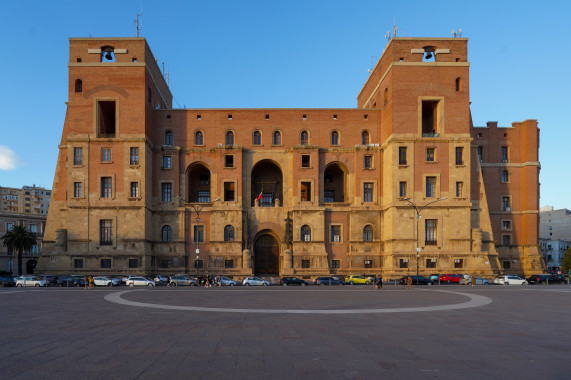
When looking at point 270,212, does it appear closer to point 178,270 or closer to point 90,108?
point 178,270

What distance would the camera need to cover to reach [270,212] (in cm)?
5716

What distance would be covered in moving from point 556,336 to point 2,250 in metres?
97.5

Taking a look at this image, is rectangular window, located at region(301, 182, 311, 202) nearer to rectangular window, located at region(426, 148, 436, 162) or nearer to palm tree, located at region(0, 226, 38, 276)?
rectangular window, located at region(426, 148, 436, 162)

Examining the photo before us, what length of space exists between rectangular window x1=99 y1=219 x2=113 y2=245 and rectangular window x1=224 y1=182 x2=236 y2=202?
48.9ft

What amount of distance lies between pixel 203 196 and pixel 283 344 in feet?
164

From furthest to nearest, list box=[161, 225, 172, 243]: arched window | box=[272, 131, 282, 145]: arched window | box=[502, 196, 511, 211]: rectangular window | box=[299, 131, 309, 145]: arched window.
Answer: box=[502, 196, 511, 211]: rectangular window < box=[299, 131, 309, 145]: arched window < box=[272, 131, 282, 145]: arched window < box=[161, 225, 172, 243]: arched window

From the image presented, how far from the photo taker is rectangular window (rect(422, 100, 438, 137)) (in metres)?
56.2

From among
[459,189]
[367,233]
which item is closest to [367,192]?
[367,233]

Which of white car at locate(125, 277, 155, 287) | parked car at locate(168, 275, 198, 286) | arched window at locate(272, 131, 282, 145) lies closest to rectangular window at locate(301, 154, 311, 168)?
arched window at locate(272, 131, 282, 145)

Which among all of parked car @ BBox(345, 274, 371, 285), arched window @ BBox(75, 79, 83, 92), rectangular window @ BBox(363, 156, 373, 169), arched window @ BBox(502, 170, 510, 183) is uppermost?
arched window @ BBox(75, 79, 83, 92)

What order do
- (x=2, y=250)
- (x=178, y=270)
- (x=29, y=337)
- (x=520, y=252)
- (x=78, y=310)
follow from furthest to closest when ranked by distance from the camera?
1. (x=2, y=250)
2. (x=520, y=252)
3. (x=178, y=270)
4. (x=78, y=310)
5. (x=29, y=337)

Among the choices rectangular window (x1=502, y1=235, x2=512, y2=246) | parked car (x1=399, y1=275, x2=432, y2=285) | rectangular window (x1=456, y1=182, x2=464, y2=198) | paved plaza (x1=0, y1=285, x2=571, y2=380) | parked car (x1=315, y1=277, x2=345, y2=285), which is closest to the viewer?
paved plaza (x1=0, y1=285, x2=571, y2=380)

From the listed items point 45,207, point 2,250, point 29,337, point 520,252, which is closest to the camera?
point 29,337

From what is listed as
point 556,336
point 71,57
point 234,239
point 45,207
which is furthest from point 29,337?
point 45,207
